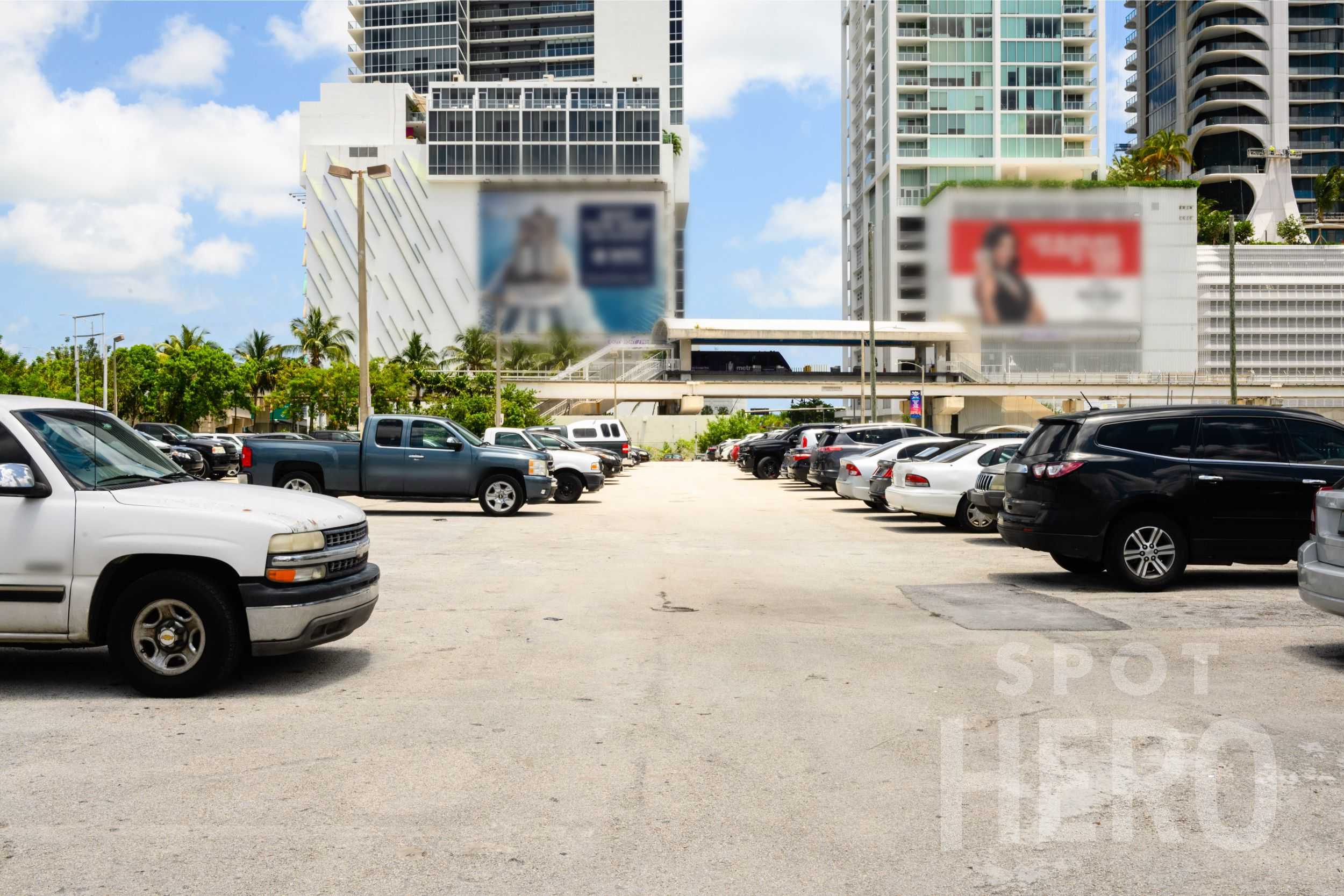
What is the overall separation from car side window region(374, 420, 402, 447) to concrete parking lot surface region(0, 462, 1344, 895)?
11158 mm

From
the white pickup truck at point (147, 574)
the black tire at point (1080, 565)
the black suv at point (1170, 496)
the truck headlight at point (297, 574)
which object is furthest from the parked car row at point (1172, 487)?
the white pickup truck at point (147, 574)

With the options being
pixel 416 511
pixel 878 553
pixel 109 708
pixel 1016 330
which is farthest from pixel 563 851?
pixel 1016 330

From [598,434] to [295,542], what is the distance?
3837cm

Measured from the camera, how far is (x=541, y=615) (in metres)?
10.1

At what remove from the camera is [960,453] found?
19047 mm

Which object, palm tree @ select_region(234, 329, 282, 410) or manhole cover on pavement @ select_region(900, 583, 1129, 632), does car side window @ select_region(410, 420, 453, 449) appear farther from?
palm tree @ select_region(234, 329, 282, 410)

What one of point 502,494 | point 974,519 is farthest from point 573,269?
point 974,519

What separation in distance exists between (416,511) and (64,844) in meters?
19.0

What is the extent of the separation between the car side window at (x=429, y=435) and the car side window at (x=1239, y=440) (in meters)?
13.8

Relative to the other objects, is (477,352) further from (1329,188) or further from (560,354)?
(1329,188)

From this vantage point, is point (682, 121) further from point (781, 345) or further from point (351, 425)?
point (351, 425)

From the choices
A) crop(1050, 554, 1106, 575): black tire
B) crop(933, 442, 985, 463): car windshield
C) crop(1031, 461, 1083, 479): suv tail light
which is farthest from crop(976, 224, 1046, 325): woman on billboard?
crop(1031, 461, 1083, 479): suv tail light

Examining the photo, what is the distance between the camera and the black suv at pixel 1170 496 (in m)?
11.6

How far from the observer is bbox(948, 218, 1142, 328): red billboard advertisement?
58.4 meters
